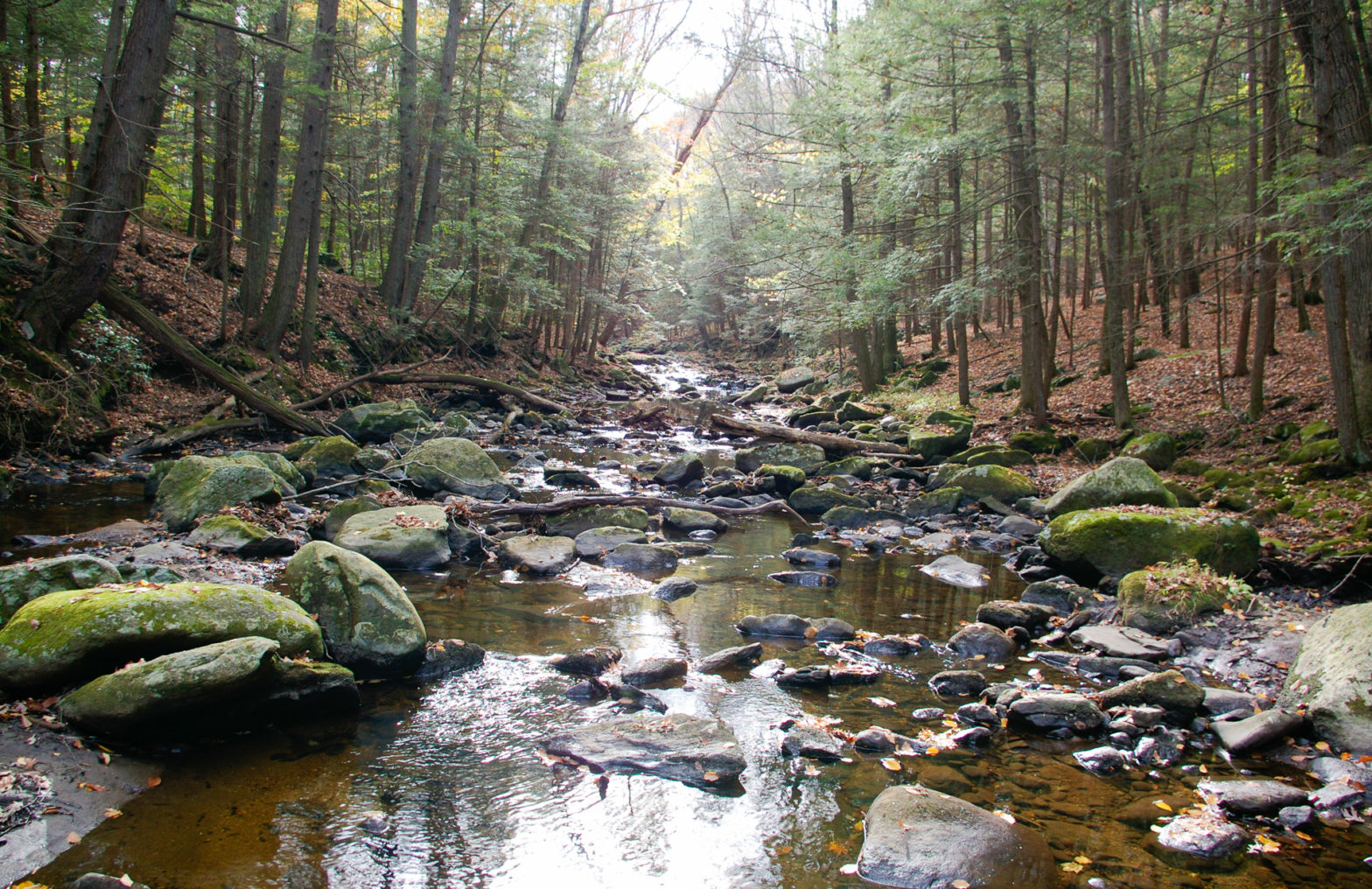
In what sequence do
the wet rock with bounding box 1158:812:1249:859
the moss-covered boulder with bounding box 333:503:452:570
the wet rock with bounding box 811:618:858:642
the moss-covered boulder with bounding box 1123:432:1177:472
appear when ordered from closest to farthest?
the wet rock with bounding box 1158:812:1249:859 < the wet rock with bounding box 811:618:858:642 < the moss-covered boulder with bounding box 333:503:452:570 < the moss-covered boulder with bounding box 1123:432:1177:472

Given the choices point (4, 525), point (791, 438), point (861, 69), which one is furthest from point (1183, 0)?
point (4, 525)

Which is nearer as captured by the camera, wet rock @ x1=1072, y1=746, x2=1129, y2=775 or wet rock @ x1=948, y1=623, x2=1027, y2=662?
wet rock @ x1=1072, y1=746, x2=1129, y2=775

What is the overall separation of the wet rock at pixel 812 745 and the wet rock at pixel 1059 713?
1351 millimetres

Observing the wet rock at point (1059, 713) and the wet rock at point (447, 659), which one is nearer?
the wet rock at point (1059, 713)

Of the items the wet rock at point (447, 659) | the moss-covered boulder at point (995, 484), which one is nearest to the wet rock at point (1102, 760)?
the wet rock at point (447, 659)

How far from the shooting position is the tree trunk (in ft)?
47.5

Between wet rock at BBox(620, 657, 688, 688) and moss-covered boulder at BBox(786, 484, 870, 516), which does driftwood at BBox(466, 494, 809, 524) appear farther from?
wet rock at BBox(620, 657, 688, 688)

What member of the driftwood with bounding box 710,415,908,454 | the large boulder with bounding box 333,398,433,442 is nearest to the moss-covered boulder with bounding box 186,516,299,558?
the large boulder with bounding box 333,398,433,442

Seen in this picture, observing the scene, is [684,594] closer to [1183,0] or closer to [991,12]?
[991,12]

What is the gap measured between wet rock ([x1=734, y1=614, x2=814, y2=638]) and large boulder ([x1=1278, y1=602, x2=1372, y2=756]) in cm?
347

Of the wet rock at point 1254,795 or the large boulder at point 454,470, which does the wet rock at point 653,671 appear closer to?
the wet rock at point 1254,795

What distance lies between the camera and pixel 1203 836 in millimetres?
3688

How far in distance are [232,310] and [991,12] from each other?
16.0 metres

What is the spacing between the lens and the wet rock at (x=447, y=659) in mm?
5336
